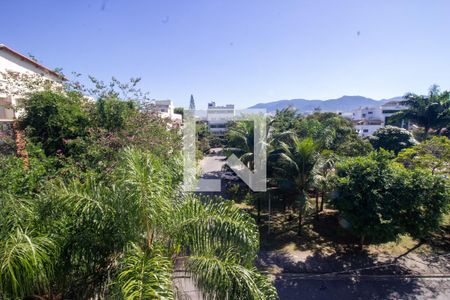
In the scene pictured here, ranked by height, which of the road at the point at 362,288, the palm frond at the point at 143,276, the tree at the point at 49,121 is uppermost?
the tree at the point at 49,121

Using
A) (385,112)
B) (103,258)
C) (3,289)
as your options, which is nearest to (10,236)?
(3,289)

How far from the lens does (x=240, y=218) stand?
4.83 metres

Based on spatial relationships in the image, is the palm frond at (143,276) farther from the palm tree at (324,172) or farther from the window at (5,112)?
the window at (5,112)

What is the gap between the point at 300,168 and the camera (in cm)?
1087

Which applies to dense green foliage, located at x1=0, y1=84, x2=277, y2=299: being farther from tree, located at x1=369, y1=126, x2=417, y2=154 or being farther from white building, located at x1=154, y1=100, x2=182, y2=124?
tree, located at x1=369, y1=126, x2=417, y2=154

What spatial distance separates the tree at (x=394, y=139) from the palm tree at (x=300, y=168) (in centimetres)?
1545

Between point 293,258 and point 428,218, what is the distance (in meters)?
4.94

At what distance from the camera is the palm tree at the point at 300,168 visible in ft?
34.6

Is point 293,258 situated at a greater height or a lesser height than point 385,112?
lesser

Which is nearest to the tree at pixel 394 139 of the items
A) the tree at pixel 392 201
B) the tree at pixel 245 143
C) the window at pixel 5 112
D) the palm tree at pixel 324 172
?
the palm tree at pixel 324 172

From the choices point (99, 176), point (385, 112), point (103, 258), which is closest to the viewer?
point (103, 258)

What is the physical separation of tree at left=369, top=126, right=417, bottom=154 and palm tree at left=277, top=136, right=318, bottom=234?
50.7 feet

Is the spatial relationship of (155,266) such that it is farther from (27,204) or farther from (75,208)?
(27,204)

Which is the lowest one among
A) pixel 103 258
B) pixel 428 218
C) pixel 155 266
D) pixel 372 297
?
pixel 372 297
